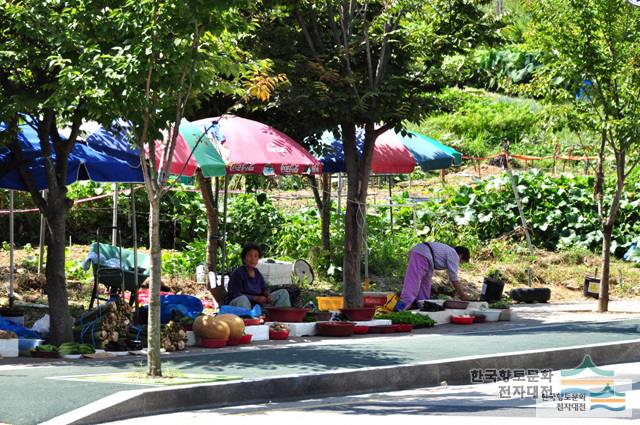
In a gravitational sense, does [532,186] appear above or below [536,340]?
above

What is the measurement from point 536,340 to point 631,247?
11897 millimetres

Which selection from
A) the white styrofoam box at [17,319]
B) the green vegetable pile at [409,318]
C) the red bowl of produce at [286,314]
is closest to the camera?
the white styrofoam box at [17,319]

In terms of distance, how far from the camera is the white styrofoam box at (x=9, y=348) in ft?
43.0

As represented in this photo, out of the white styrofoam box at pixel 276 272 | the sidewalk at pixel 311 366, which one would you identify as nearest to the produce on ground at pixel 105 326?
the sidewalk at pixel 311 366

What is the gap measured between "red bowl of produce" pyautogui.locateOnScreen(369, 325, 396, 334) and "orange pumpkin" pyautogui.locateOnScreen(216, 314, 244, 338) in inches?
104

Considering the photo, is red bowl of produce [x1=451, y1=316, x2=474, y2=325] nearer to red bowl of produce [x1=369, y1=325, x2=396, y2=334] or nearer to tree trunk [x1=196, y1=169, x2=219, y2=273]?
red bowl of produce [x1=369, y1=325, x2=396, y2=334]

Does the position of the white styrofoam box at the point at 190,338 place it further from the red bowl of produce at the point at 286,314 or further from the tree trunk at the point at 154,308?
the tree trunk at the point at 154,308

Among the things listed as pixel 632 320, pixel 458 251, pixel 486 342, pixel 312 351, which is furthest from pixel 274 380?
pixel 632 320

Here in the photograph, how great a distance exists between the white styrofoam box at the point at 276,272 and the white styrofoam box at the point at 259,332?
446 centimetres

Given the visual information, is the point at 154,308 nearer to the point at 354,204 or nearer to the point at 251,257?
the point at 251,257

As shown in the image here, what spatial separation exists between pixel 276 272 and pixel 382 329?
3.85m

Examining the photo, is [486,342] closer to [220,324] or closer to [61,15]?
[220,324]

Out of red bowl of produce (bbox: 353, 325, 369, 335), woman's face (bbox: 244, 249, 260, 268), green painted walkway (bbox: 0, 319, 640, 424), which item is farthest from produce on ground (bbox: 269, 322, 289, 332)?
A: red bowl of produce (bbox: 353, 325, 369, 335)

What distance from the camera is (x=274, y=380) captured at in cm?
1088
